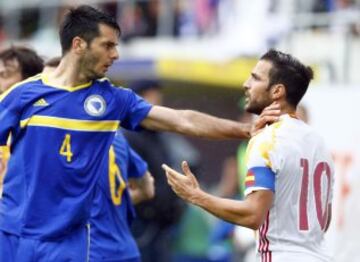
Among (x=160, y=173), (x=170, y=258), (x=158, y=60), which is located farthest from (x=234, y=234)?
(x=158, y=60)

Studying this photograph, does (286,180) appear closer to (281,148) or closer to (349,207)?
(281,148)

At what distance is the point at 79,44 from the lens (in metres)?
9.13

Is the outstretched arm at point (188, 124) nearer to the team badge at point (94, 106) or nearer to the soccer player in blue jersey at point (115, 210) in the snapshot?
the team badge at point (94, 106)

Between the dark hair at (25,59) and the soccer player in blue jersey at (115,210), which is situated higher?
the dark hair at (25,59)

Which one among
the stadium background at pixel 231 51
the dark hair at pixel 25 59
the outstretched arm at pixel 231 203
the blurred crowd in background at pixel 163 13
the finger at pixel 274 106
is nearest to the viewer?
the outstretched arm at pixel 231 203

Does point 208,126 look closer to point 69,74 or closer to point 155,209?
point 69,74

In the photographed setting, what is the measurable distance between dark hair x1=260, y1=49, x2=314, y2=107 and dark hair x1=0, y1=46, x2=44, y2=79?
2.43 metres

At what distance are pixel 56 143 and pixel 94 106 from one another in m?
0.34

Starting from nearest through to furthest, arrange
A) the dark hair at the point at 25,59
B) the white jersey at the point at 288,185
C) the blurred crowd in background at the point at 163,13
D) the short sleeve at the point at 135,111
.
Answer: the white jersey at the point at 288,185 < the short sleeve at the point at 135,111 < the dark hair at the point at 25,59 < the blurred crowd in background at the point at 163,13

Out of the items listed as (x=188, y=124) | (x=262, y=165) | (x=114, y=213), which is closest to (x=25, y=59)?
(x=114, y=213)

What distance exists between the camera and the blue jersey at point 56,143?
30.0 ft

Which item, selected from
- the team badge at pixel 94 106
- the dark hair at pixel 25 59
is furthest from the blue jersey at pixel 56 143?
the dark hair at pixel 25 59

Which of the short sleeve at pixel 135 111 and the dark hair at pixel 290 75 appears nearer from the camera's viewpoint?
the dark hair at pixel 290 75

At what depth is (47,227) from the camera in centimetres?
920
